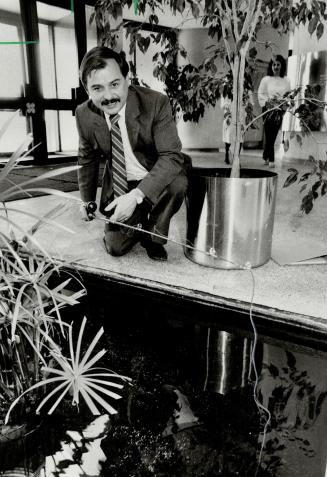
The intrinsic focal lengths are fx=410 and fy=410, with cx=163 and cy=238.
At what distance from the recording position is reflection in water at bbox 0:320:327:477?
2.94 ft

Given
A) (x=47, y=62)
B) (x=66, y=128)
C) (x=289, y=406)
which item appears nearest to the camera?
(x=289, y=406)

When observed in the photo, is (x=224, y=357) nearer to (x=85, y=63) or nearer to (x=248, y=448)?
(x=248, y=448)

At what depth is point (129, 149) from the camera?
6.08 feet

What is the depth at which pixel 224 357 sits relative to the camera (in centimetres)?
130

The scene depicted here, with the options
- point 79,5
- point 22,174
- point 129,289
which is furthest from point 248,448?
point 79,5

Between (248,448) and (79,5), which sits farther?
(79,5)

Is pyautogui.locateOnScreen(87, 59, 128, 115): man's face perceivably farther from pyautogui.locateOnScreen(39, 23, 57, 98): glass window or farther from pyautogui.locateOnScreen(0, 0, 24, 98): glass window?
pyautogui.locateOnScreen(39, 23, 57, 98): glass window

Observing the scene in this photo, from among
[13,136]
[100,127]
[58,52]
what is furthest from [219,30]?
[13,136]

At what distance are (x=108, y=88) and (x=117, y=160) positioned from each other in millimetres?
316

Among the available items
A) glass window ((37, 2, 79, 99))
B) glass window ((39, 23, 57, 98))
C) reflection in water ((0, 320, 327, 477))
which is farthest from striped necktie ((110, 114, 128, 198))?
glass window ((37, 2, 79, 99))

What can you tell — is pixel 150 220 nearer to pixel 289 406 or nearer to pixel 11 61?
→ pixel 289 406

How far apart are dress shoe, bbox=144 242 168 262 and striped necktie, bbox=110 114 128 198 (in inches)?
11.4

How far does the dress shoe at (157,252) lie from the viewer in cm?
190

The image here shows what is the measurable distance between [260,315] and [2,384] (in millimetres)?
851
